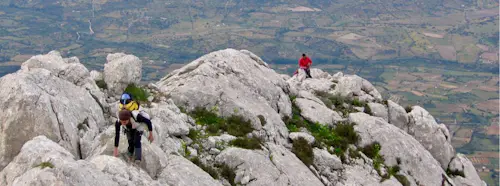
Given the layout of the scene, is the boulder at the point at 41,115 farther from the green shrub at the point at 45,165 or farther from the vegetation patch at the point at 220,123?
the vegetation patch at the point at 220,123

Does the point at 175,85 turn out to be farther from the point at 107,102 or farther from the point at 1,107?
the point at 1,107

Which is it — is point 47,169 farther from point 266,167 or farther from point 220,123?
point 220,123

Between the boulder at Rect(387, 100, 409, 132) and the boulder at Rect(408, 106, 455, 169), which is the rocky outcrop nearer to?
the boulder at Rect(387, 100, 409, 132)

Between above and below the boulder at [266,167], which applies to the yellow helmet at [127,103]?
above

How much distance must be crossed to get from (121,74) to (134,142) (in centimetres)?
1041

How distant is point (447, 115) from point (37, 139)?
196337 millimetres

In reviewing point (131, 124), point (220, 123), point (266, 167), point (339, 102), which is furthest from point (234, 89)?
point (131, 124)

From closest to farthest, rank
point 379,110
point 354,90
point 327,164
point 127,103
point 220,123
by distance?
point 127,103, point 220,123, point 327,164, point 379,110, point 354,90

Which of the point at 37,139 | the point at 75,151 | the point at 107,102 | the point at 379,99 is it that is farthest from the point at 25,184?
the point at 379,99

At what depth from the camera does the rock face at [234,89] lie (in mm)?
27594

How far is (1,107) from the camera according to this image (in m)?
18.5

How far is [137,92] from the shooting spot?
85.2 feet

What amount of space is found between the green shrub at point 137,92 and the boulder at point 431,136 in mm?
22564

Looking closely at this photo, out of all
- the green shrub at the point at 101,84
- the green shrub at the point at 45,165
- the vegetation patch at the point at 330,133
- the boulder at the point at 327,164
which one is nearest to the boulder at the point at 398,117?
the vegetation patch at the point at 330,133
